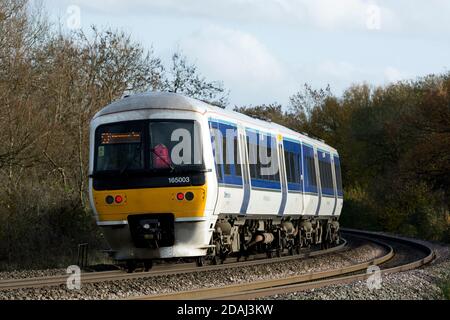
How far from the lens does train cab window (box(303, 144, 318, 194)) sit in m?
22.9

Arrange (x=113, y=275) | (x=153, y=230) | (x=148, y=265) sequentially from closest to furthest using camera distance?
(x=113, y=275) → (x=153, y=230) → (x=148, y=265)

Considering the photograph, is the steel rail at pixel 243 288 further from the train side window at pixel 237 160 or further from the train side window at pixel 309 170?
the train side window at pixel 309 170

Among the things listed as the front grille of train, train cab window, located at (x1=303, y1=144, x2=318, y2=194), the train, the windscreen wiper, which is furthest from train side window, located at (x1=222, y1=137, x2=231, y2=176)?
train cab window, located at (x1=303, y1=144, x2=318, y2=194)

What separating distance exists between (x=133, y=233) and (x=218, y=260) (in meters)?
4.22

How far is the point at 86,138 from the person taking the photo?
86.3 feet

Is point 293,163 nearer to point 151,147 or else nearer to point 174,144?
point 174,144

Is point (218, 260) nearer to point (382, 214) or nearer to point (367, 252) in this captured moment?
point (367, 252)

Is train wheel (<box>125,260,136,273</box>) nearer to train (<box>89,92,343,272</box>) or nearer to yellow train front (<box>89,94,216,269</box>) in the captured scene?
train (<box>89,92,343,272</box>)

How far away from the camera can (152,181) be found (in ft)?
50.3

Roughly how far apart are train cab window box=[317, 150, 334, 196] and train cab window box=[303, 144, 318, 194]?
1016mm

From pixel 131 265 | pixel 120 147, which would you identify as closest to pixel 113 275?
pixel 131 265

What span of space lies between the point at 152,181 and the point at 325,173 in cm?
1119
